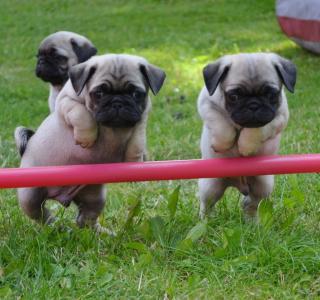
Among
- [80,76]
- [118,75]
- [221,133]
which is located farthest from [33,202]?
[221,133]

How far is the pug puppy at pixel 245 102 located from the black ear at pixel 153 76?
0.88ft

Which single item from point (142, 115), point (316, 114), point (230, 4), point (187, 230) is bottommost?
point (230, 4)

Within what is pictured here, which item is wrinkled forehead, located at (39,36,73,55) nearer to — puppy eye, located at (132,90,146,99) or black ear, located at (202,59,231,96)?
puppy eye, located at (132,90,146,99)

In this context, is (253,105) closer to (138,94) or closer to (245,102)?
(245,102)

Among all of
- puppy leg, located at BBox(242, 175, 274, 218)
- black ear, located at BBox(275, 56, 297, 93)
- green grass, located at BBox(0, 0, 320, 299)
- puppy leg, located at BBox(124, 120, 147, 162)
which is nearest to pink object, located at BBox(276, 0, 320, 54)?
green grass, located at BBox(0, 0, 320, 299)

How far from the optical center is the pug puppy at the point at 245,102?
4.24 metres

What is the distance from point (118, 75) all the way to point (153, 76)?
Result: 8.1 inches

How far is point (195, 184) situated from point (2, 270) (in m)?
2.30

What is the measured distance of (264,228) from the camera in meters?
4.38

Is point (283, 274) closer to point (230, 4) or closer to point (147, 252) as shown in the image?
point (147, 252)

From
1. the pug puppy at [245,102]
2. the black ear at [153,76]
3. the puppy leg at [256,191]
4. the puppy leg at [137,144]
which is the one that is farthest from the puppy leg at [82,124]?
the puppy leg at [256,191]

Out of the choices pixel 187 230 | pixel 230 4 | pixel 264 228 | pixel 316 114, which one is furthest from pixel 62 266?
pixel 230 4

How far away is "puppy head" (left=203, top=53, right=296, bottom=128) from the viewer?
4215 mm

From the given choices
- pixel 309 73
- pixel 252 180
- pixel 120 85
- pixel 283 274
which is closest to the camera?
pixel 283 274
